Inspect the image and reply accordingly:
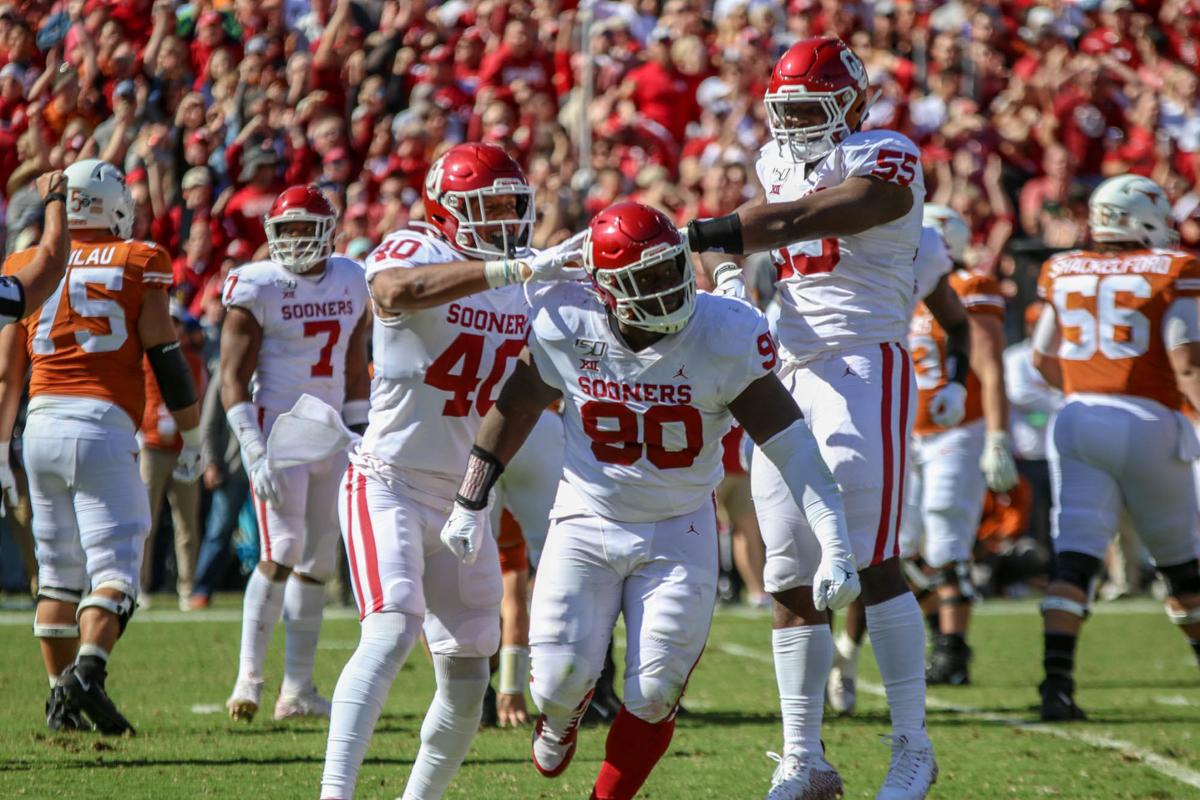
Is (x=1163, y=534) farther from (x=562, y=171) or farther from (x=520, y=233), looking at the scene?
(x=562, y=171)

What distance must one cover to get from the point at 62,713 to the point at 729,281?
319cm

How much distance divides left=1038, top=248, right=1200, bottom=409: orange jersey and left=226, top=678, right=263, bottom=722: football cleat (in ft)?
12.4

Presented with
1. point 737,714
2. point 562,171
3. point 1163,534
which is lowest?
point 737,714

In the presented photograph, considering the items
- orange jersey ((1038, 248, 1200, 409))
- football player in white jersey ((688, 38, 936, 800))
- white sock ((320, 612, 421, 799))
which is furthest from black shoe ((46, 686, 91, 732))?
orange jersey ((1038, 248, 1200, 409))

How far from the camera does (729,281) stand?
477 centimetres

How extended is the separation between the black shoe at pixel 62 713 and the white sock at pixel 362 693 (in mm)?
2199

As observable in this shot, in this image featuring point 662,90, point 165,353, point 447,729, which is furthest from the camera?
point 662,90

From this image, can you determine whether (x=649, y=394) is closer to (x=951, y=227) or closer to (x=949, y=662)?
(x=951, y=227)

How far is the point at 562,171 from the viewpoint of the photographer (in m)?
13.1

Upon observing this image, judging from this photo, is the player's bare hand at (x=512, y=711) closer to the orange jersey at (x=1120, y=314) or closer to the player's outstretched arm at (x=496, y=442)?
the player's outstretched arm at (x=496, y=442)

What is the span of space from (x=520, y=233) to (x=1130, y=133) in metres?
10.7

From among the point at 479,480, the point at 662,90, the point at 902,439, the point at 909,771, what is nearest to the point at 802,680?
the point at 909,771

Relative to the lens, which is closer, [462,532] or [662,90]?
[462,532]

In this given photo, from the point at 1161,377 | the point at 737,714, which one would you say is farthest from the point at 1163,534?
the point at 737,714
